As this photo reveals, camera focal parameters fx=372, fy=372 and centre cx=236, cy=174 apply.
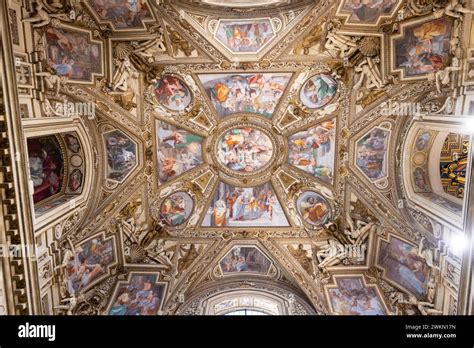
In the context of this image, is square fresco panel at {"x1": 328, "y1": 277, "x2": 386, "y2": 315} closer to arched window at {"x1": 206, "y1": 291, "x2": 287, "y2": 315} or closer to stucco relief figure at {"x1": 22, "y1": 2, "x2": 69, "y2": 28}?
arched window at {"x1": 206, "y1": 291, "x2": 287, "y2": 315}

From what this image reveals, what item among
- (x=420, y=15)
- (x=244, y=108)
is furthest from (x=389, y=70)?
Answer: (x=244, y=108)

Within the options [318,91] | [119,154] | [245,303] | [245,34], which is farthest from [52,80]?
[245,303]

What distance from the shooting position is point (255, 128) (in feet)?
54.0

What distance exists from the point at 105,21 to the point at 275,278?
12258 millimetres

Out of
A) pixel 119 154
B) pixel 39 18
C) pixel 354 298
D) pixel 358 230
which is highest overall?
pixel 39 18

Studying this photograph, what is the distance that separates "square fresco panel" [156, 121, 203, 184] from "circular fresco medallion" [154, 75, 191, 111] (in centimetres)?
87

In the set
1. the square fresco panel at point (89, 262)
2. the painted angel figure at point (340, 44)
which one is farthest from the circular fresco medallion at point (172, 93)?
the square fresco panel at point (89, 262)

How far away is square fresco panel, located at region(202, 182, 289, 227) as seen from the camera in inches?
669

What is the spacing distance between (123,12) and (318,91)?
782 centimetres

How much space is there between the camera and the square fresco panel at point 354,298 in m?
13.4

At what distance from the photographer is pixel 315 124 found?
15.6 metres

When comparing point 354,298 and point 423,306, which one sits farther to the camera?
point 354,298

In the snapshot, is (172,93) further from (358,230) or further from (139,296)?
(358,230)
